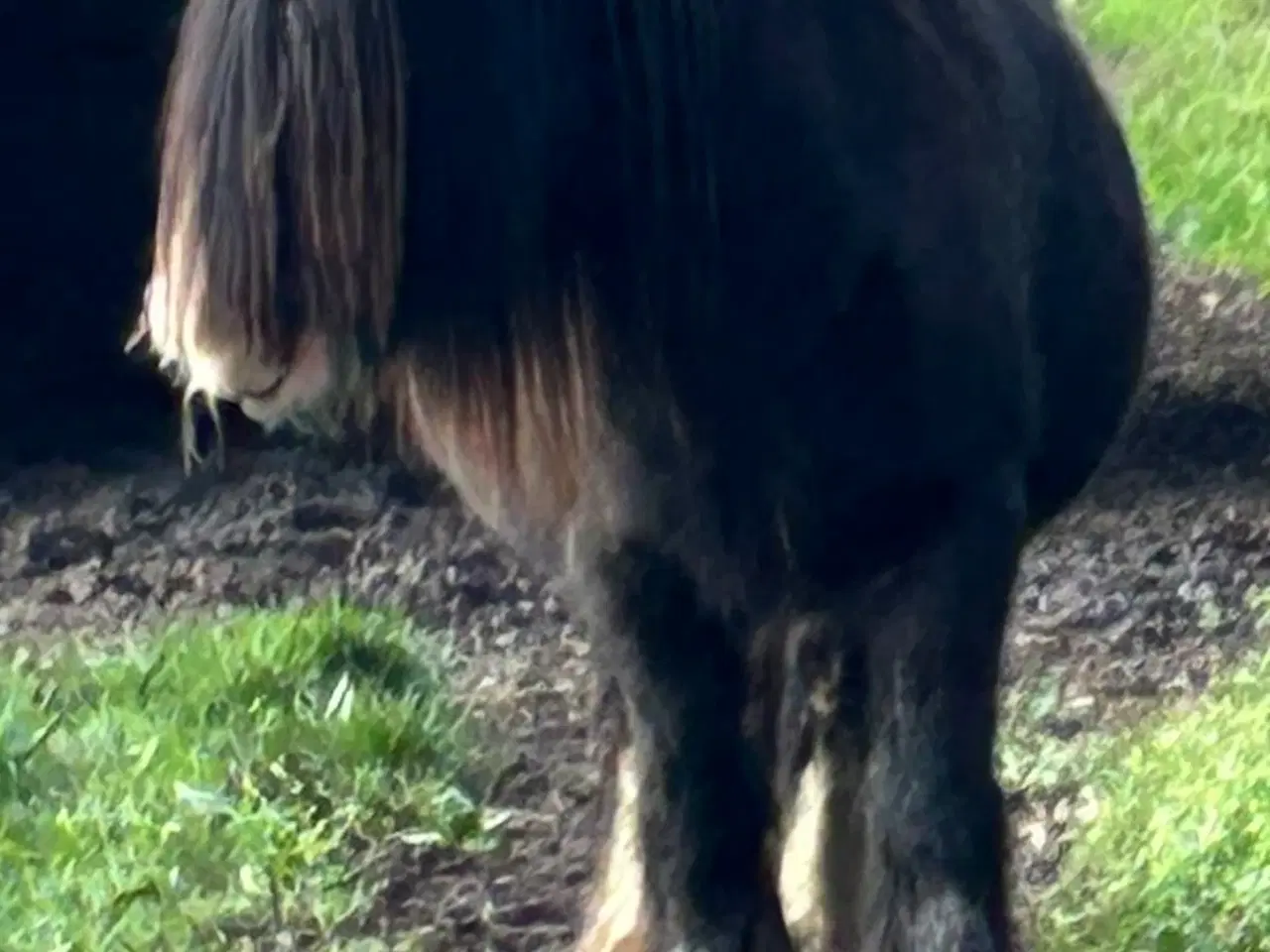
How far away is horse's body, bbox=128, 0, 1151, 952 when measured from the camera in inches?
72.6

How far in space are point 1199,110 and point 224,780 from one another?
4.32 m

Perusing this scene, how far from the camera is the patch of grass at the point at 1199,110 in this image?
5.95m

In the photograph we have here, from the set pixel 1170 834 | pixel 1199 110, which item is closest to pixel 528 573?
pixel 1170 834

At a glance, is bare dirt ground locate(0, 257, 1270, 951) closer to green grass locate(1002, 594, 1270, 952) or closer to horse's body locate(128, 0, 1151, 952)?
green grass locate(1002, 594, 1270, 952)

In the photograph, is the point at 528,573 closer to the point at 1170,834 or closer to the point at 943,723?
the point at 1170,834

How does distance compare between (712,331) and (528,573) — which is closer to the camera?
(712,331)

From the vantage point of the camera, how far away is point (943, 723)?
241 cm

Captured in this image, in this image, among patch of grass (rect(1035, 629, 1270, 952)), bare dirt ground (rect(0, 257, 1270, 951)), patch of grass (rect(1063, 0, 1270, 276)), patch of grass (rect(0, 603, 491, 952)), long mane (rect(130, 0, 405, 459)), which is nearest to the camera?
long mane (rect(130, 0, 405, 459))

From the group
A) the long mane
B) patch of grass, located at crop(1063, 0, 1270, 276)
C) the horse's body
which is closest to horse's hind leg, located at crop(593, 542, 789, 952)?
the horse's body

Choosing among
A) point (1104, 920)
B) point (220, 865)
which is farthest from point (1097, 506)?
point (220, 865)

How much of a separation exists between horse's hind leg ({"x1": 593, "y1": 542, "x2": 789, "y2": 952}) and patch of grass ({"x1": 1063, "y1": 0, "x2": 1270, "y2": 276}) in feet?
11.4

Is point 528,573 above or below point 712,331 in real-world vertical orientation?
below

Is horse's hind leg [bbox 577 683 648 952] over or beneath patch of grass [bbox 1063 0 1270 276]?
beneath

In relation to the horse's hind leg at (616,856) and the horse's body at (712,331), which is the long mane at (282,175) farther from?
the horse's hind leg at (616,856)
